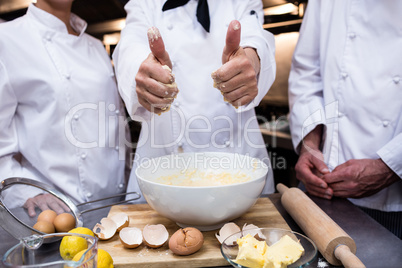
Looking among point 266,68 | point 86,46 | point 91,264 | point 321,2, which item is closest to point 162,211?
point 91,264

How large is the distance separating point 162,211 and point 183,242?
0.14 m

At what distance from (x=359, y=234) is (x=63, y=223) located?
0.78 m

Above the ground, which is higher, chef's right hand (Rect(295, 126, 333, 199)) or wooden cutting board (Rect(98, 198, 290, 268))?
wooden cutting board (Rect(98, 198, 290, 268))

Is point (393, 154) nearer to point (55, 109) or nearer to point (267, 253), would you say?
point (267, 253)

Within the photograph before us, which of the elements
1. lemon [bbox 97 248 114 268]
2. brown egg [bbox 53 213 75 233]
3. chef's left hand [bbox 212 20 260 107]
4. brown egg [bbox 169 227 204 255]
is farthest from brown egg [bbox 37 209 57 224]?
chef's left hand [bbox 212 20 260 107]

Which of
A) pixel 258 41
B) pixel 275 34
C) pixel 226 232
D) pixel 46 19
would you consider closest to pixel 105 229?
pixel 226 232

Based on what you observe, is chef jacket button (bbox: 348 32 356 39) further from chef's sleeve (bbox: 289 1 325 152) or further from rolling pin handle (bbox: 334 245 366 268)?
rolling pin handle (bbox: 334 245 366 268)

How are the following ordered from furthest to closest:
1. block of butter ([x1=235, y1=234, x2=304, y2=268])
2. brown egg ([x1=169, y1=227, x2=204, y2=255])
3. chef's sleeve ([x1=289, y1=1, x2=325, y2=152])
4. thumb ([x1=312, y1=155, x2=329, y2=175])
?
chef's sleeve ([x1=289, y1=1, x2=325, y2=152]) < thumb ([x1=312, y1=155, x2=329, y2=175]) < brown egg ([x1=169, y1=227, x2=204, y2=255]) < block of butter ([x1=235, y1=234, x2=304, y2=268])

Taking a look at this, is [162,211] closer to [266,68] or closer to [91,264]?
[91,264]

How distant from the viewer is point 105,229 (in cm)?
87

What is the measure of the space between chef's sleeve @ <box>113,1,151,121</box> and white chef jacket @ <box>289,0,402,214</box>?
703 millimetres

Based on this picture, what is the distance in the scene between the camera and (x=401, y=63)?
122 centimetres

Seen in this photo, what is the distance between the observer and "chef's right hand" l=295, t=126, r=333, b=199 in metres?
1.21

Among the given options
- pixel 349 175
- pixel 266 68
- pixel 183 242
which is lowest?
pixel 349 175
